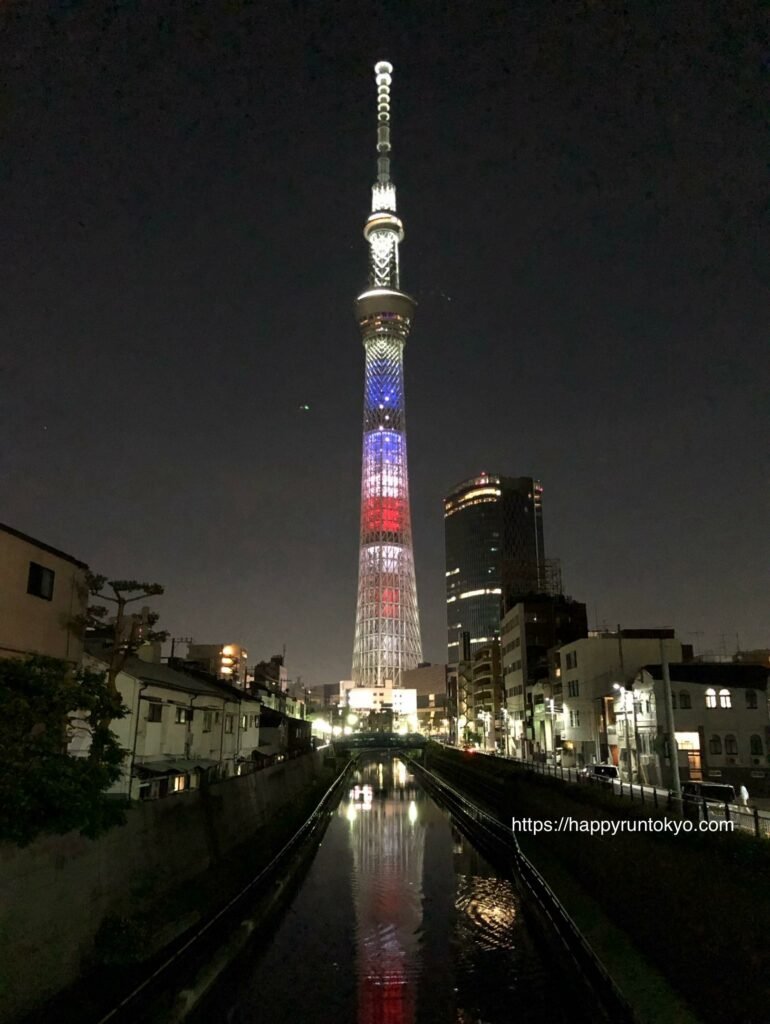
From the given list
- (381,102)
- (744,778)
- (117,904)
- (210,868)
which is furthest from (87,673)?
(381,102)

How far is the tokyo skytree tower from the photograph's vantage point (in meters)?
128

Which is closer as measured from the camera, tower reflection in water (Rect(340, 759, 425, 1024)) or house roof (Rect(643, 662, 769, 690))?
tower reflection in water (Rect(340, 759, 425, 1024))

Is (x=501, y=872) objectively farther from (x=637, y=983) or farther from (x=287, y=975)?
(x=637, y=983)

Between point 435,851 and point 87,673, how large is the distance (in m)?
19.2

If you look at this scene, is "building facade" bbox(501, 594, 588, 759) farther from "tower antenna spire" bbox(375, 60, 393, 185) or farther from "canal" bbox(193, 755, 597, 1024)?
"tower antenna spire" bbox(375, 60, 393, 185)

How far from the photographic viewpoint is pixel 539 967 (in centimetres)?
1451

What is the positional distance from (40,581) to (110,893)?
327 inches

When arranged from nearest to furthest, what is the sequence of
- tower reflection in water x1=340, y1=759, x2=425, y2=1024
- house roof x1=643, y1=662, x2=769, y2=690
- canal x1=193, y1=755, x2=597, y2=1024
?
1. canal x1=193, y1=755, x2=597, y2=1024
2. tower reflection in water x1=340, y1=759, x2=425, y2=1024
3. house roof x1=643, y1=662, x2=769, y2=690

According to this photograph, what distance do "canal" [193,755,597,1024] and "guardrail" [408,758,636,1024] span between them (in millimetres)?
404

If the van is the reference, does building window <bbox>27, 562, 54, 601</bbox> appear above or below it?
above

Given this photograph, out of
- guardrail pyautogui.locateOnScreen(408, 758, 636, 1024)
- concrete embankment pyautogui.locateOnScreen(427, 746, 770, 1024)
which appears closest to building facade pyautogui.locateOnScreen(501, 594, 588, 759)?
guardrail pyautogui.locateOnScreen(408, 758, 636, 1024)

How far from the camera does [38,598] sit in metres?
18.9

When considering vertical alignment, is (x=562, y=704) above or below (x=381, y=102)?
below

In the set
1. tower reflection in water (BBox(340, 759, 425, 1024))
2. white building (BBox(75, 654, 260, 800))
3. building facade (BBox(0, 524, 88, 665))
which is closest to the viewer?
tower reflection in water (BBox(340, 759, 425, 1024))
